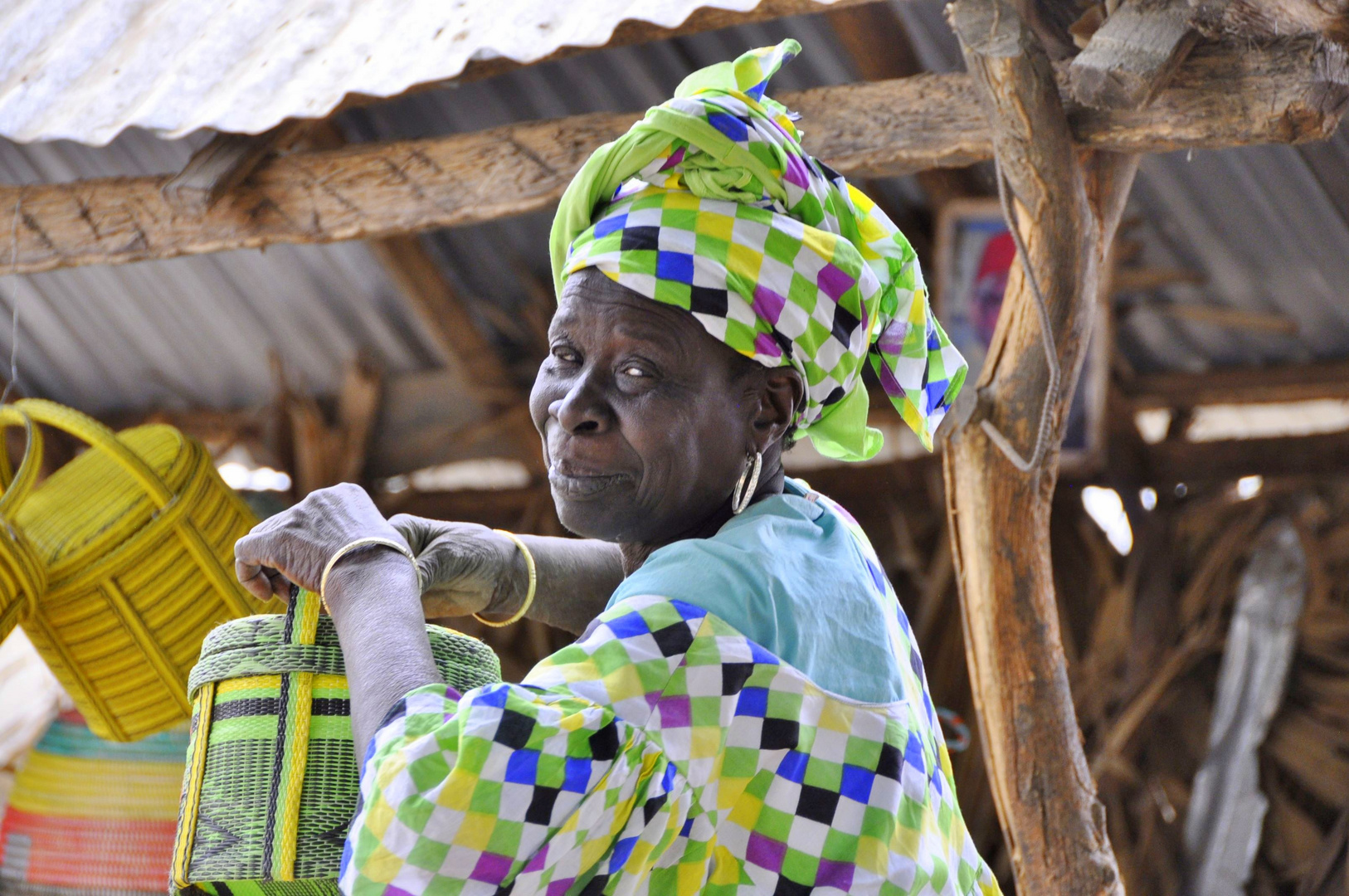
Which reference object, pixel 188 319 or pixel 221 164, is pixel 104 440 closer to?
pixel 221 164

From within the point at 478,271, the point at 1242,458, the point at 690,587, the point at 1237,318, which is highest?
the point at 690,587

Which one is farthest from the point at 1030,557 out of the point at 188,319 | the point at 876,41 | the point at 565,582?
the point at 188,319

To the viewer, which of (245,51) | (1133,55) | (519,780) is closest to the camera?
(519,780)

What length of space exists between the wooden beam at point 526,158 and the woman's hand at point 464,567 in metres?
1.38

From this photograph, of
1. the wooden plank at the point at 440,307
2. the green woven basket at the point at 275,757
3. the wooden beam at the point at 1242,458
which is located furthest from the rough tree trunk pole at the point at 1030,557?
the wooden plank at the point at 440,307

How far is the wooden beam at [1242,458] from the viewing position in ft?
13.8

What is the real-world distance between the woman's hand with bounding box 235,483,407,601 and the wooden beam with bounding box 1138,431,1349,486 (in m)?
3.42

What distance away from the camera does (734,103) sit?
150 cm

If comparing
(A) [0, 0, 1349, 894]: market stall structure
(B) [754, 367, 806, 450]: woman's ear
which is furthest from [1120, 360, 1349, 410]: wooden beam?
(B) [754, 367, 806, 450]: woman's ear

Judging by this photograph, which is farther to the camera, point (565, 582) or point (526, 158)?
point (526, 158)

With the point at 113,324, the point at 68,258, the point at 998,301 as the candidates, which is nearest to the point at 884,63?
the point at 998,301

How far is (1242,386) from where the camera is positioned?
414 cm

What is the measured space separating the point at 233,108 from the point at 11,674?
7.76ft

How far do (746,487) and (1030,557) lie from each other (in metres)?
1.37
